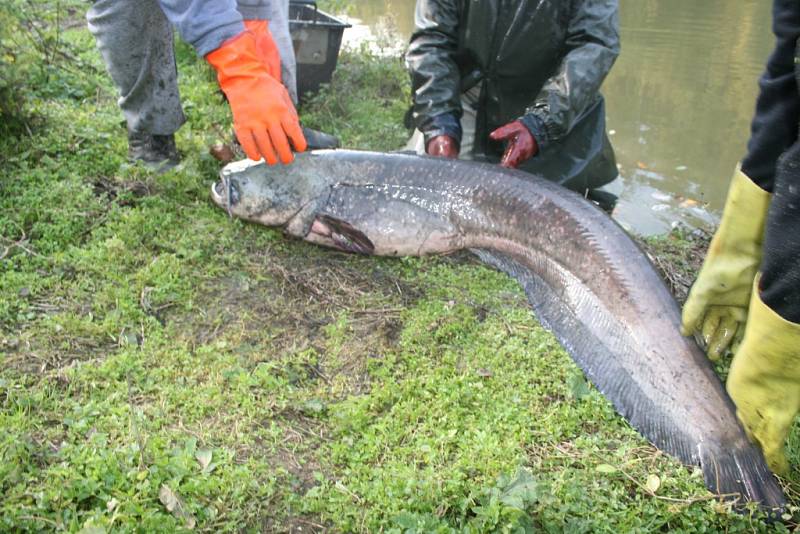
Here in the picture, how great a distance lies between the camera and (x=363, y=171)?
3.71m

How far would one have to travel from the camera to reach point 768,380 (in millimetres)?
2027

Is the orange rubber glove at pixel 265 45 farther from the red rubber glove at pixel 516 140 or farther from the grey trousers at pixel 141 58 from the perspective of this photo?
the red rubber glove at pixel 516 140

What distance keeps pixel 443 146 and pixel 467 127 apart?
Result: 2.65 feet

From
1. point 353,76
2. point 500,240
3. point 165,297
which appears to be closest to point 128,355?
point 165,297

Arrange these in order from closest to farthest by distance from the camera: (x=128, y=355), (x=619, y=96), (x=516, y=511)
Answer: (x=516, y=511) < (x=128, y=355) < (x=619, y=96)

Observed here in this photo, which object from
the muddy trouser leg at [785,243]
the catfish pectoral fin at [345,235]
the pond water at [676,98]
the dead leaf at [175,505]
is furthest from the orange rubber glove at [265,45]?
the muddy trouser leg at [785,243]

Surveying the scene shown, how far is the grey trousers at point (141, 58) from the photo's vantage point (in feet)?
11.6

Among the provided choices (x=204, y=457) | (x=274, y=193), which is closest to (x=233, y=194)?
(x=274, y=193)

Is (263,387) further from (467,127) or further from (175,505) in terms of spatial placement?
(467,127)

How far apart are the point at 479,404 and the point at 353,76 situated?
15.0 feet

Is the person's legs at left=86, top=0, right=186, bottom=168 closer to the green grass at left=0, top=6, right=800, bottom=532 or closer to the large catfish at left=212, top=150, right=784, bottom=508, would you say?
the green grass at left=0, top=6, right=800, bottom=532

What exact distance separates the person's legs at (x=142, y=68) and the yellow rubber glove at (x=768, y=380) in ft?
10.8

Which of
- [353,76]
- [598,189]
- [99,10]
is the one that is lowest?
[598,189]

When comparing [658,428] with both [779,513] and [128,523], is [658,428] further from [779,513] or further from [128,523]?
[128,523]
